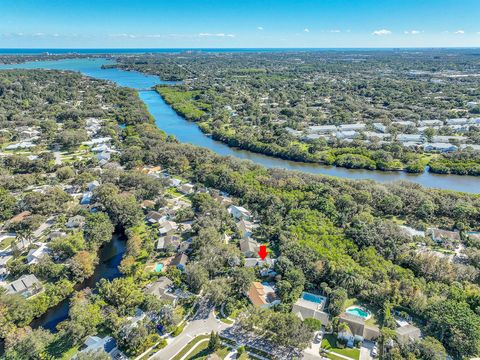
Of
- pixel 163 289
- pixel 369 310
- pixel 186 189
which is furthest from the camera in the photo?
pixel 186 189

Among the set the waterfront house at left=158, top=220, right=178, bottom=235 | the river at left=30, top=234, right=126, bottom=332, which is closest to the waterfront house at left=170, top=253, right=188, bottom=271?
the waterfront house at left=158, top=220, right=178, bottom=235

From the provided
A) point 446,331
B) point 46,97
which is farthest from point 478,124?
point 46,97

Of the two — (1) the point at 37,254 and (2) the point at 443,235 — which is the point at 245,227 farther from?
(2) the point at 443,235

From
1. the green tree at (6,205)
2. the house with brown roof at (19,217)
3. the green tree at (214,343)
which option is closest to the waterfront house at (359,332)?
the green tree at (214,343)

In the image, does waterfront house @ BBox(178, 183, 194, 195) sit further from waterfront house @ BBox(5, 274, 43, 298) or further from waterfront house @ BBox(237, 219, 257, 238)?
waterfront house @ BBox(5, 274, 43, 298)

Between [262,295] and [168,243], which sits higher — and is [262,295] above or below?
below

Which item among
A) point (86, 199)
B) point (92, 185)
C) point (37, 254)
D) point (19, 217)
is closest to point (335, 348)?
point (37, 254)

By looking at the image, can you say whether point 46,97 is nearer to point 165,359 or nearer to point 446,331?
point 165,359
